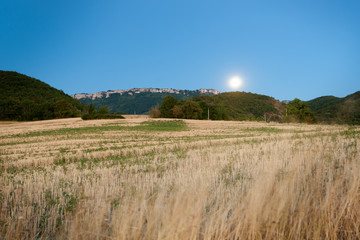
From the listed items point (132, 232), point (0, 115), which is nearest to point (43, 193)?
A: point (132, 232)

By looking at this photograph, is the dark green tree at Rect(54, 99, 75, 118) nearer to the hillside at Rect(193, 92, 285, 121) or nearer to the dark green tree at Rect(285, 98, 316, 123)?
the hillside at Rect(193, 92, 285, 121)

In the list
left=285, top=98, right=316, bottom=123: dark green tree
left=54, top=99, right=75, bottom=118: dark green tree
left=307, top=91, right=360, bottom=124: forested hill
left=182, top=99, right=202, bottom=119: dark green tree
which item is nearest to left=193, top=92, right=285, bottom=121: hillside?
left=307, top=91, right=360, bottom=124: forested hill

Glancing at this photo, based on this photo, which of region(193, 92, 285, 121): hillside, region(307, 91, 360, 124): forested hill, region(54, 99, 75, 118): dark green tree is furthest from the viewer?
region(193, 92, 285, 121): hillside

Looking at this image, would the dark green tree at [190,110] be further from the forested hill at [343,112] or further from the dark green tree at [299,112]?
the forested hill at [343,112]

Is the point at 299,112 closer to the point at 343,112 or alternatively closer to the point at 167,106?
the point at 343,112

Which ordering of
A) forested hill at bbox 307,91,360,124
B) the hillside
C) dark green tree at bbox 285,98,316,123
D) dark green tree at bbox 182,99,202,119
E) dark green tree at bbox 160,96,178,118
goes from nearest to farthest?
forested hill at bbox 307,91,360,124 → dark green tree at bbox 285,98,316,123 → dark green tree at bbox 182,99,202,119 → dark green tree at bbox 160,96,178,118 → the hillside

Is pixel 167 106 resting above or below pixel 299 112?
above

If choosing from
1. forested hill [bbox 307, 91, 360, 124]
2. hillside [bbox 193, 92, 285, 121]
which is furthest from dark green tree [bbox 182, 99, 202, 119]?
forested hill [bbox 307, 91, 360, 124]

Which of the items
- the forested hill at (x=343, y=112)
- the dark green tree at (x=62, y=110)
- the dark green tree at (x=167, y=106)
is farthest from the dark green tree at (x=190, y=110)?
the dark green tree at (x=62, y=110)

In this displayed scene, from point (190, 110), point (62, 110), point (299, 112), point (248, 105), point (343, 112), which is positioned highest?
point (248, 105)

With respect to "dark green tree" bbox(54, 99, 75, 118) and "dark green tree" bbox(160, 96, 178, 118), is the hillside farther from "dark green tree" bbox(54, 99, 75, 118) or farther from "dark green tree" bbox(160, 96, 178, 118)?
"dark green tree" bbox(54, 99, 75, 118)

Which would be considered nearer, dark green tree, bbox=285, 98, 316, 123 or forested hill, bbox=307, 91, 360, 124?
forested hill, bbox=307, 91, 360, 124

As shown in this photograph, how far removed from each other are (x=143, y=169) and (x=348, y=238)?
7.23 meters

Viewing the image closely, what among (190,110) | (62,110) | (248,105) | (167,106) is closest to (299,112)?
(190,110)
